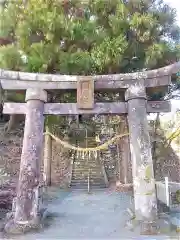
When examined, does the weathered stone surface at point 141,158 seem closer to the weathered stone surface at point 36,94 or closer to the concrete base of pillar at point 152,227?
the concrete base of pillar at point 152,227

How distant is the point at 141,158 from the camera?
5.83m

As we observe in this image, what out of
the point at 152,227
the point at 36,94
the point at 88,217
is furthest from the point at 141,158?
the point at 36,94

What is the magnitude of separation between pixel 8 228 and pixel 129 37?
6.49 metres

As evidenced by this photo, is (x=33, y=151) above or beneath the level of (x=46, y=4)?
beneath

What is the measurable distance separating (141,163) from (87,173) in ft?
27.7

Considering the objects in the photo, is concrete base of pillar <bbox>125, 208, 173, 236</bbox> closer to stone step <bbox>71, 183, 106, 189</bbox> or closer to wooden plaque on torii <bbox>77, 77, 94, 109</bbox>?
wooden plaque on torii <bbox>77, 77, 94, 109</bbox>

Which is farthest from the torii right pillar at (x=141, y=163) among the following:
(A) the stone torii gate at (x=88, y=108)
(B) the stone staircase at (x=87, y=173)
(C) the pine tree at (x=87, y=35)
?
(B) the stone staircase at (x=87, y=173)

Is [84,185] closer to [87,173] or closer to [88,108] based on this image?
[87,173]

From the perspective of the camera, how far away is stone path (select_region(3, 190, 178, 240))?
5.39 meters

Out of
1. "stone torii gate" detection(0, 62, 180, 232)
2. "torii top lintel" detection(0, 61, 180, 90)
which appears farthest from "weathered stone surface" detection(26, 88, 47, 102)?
"torii top lintel" detection(0, 61, 180, 90)

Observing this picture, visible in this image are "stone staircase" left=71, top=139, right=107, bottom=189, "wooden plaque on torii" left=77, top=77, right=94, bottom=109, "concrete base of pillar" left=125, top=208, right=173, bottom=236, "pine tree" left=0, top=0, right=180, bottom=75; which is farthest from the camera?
"stone staircase" left=71, top=139, right=107, bottom=189

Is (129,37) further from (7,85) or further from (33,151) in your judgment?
(33,151)

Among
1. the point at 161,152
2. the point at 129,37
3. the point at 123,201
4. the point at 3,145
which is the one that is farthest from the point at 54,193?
the point at 129,37

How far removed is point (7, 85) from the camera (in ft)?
20.8
